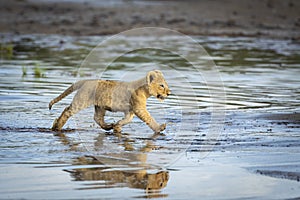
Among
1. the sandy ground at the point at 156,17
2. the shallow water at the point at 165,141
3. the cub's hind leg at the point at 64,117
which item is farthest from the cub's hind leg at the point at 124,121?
the sandy ground at the point at 156,17

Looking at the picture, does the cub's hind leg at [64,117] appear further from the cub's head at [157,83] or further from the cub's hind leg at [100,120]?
the cub's head at [157,83]

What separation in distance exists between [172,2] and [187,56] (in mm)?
12214

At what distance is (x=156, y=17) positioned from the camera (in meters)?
27.1

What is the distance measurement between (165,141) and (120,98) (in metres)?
0.89

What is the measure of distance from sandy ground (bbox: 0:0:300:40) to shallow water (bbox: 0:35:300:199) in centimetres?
752

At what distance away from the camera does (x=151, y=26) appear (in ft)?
83.0

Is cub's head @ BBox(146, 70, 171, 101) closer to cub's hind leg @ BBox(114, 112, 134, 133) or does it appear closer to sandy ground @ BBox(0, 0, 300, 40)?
cub's hind leg @ BBox(114, 112, 134, 133)

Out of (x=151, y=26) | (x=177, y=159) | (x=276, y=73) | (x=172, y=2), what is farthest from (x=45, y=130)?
(x=172, y=2)

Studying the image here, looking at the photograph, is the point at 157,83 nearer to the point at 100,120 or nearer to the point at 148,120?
the point at 148,120

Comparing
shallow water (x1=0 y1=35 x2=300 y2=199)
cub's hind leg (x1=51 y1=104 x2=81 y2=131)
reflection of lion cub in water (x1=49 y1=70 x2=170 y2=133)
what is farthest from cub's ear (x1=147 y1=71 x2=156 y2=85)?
cub's hind leg (x1=51 y1=104 x2=81 y2=131)

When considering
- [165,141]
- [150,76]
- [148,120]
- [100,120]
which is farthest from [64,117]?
[165,141]

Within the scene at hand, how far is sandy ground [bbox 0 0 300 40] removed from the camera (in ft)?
82.4

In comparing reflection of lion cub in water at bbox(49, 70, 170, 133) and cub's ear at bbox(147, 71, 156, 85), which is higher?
cub's ear at bbox(147, 71, 156, 85)

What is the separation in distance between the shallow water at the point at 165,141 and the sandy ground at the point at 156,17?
24.7ft
